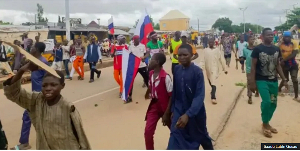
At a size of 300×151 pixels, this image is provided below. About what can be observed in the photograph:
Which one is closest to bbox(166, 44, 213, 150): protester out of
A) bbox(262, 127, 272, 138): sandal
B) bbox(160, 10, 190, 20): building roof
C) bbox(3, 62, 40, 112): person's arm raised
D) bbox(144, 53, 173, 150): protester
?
bbox(144, 53, 173, 150): protester

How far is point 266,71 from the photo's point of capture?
5336mm

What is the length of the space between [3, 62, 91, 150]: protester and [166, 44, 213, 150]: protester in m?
1.16

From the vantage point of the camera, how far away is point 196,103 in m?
3.53

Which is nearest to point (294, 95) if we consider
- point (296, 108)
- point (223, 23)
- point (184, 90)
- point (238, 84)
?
point (296, 108)

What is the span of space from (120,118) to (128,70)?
1.45 meters

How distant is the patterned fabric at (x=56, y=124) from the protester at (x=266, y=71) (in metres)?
3.44

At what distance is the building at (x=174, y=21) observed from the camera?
68.8m

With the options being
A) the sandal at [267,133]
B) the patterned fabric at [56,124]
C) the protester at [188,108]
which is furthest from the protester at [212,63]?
the patterned fabric at [56,124]

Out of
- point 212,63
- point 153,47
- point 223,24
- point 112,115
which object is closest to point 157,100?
point 112,115

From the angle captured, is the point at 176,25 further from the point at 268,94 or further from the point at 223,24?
the point at 268,94

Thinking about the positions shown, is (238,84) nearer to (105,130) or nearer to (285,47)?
(285,47)

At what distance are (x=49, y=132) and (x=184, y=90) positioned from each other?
1.53 meters

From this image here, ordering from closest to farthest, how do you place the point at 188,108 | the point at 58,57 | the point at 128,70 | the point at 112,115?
1. the point at 188,108
2. the point at 112,115
3. the point at 128,70
4. the point at 58,57

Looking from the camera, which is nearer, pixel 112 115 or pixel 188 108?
pixel 188 108
